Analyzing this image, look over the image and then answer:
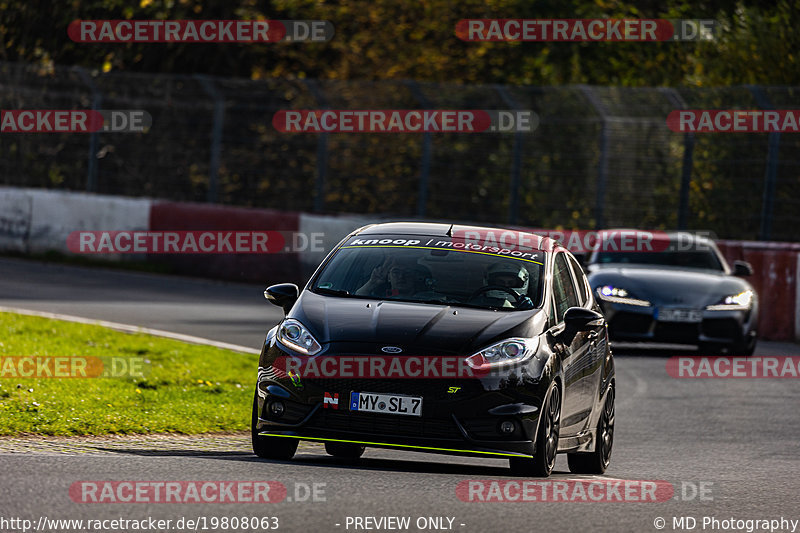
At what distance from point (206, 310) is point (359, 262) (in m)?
9.56

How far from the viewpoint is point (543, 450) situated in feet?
Result: 29.5

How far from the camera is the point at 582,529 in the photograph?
24.0ft

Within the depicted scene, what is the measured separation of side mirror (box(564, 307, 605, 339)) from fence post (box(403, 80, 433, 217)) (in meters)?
15.1

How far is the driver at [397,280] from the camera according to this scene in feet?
31.9

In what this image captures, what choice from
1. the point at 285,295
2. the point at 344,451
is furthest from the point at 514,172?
the point at 285,295

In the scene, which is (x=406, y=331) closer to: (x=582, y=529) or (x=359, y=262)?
(x=359, y=262)

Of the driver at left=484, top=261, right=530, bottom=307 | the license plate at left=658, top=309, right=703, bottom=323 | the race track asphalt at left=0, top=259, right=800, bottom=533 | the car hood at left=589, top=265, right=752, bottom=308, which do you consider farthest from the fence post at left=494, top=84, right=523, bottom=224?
the driver at left=484, top=261, right=530, bottom=307

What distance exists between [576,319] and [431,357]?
47.3 inches

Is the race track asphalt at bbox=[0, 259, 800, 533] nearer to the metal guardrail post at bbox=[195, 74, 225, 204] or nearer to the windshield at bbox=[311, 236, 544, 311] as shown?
the windshield at bbox=[311, 236, 544, 311]

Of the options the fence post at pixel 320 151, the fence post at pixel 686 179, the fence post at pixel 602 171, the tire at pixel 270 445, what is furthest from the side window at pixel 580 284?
the fence post at pixel 320 151

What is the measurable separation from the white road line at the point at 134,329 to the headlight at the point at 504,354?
684cm

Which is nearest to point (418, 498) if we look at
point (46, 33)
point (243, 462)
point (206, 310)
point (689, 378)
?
point (243, 462)

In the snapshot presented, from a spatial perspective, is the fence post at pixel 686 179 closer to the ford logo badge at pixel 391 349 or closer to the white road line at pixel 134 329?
the white road line at pixel 134 329

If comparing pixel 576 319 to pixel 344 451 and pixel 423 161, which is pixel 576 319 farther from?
pixel 423 161
